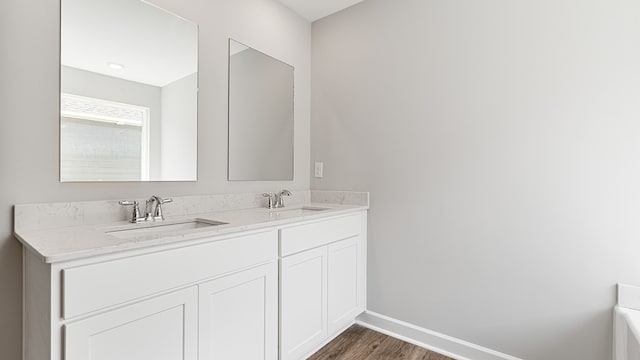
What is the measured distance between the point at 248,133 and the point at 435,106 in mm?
1244

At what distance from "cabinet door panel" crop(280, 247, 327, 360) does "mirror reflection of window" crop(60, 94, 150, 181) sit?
3.00 ft

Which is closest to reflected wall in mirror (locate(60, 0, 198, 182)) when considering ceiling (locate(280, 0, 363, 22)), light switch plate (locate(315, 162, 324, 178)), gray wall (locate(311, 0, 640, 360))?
ceiling (locate(280, 0, 363, 22))

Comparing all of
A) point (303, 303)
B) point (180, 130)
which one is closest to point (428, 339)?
point (303, 303)

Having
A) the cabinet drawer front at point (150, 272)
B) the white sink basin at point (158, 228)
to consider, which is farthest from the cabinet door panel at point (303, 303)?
the white sink basin at point (158, 228)

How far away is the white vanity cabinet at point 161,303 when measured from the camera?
0.93 m

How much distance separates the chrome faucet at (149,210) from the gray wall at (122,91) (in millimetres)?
145

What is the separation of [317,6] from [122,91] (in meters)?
1.55

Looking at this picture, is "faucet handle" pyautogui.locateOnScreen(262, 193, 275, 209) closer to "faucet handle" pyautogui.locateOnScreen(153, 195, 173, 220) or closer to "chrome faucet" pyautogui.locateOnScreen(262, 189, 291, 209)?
"chrome faucet" pyautogui.locateOnScreen(262, 189, 291, 209)

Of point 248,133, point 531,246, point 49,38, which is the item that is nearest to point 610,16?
point 531,246

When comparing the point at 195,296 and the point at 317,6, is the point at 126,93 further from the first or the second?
the point at 317,6

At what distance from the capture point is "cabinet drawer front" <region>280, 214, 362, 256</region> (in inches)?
65.0

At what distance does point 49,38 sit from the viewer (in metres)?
1.30

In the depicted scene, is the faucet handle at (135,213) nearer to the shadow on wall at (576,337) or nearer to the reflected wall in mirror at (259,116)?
the reflected wall in mirror at (259,116)

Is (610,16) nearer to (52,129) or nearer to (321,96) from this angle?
(321,96)
